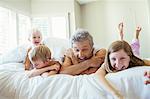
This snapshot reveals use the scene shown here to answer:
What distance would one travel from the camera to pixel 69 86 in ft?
2.84

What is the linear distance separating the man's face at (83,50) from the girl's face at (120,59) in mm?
169

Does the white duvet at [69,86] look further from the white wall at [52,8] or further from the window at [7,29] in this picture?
the white wall at [52,8]

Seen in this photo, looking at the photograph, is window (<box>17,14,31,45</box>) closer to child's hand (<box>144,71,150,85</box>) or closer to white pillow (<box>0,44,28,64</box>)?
white pillow (<box>0,44,28,64</box>)

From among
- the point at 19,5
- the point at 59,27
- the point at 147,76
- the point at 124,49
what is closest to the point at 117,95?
the point at 147,76

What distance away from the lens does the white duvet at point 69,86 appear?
2.56 ft

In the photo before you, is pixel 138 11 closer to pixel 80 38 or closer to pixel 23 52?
pixel 23 52

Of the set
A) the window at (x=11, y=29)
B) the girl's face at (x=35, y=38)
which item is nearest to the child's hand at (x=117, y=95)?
the girl's face at (x=35, y=38)

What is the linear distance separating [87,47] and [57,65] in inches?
6.4

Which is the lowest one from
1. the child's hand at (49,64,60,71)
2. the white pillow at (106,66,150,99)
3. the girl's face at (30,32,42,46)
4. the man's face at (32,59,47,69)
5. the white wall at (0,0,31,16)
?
the white pillow at (106,66,150,99)

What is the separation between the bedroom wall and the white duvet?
2.46 m

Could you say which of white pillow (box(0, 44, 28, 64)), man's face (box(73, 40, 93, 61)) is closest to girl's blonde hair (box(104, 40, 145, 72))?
man's face (box(73, 40, 93, 61))

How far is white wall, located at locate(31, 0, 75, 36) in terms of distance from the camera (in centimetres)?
368

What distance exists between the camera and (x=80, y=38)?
1.03m

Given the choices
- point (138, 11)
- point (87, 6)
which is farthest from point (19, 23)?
point (138, 11)
